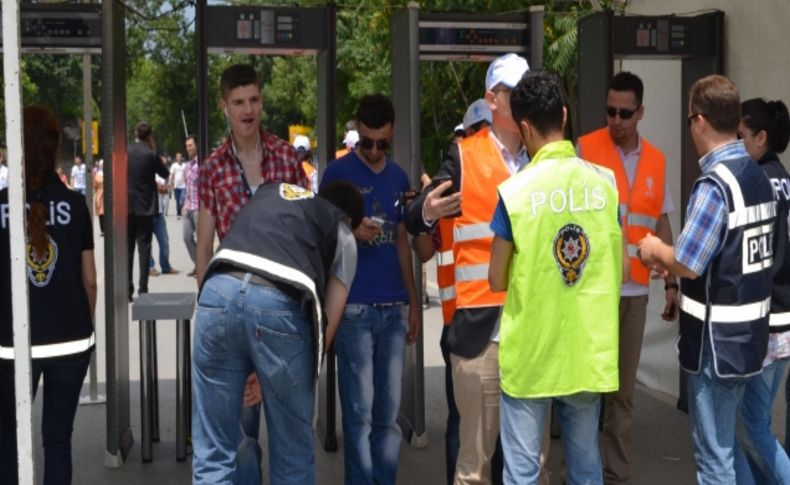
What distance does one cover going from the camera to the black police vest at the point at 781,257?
4727mm

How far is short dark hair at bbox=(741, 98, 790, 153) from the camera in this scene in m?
5.13

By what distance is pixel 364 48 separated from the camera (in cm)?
2066

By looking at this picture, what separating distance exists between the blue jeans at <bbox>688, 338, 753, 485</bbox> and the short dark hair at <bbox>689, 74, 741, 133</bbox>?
2.60 feet

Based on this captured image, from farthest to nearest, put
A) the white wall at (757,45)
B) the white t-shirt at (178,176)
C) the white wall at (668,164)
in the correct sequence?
the white t-shirt at (178,176) → the white wall at (668,164) → the white wall at (757,45)

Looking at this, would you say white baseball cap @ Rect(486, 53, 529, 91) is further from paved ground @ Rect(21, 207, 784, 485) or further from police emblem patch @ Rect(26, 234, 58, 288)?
paved ground @ Rect(21, 207, 784, 485)

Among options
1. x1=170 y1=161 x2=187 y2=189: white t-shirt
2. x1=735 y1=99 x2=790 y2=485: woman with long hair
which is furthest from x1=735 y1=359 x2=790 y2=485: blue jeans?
x1=170 y1=161 x2=187 y2=189: white t-shirt

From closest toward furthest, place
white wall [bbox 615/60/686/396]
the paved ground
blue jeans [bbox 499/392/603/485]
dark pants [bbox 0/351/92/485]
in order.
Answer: blue jeans [bbox 499/392/603/485], dark pants [bbox 0/351/92/485], the paved ground, white wall [bbox 615/60/686/396]

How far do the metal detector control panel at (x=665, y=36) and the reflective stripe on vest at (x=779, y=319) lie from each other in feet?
9.19

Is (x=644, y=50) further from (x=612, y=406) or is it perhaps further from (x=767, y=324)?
(x=767, y=324)

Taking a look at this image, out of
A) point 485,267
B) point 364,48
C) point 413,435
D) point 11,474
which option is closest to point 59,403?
point 11,474

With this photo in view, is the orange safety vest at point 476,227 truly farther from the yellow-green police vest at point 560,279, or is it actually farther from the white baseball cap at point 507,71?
the yellow-green police vest at point 560,279

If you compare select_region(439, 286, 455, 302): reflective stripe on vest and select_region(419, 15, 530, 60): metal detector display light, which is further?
select_region(419, 15, 530, 60): metal detector display light

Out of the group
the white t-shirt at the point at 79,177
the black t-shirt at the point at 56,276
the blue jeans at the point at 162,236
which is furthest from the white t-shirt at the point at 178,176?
the black t-shirt at the point at 56,276

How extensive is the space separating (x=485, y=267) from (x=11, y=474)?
2.18 m
